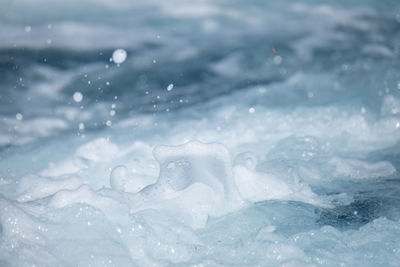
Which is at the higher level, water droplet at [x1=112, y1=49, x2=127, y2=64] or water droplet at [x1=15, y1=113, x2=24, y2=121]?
water droplet at [x1=112, y1=49, x2=127, y2=64]

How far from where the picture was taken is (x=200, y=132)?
7.24 meters

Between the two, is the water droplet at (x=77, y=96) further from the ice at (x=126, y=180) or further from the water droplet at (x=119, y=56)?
the ice at (x=126, y=180)

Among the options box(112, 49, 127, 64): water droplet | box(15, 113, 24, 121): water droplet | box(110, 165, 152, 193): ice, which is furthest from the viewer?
box(15, 113, 24, 121): water droplet

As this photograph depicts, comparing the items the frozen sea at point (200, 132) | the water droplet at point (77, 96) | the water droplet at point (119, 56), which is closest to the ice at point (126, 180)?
the frozen sea at point (200, 132)

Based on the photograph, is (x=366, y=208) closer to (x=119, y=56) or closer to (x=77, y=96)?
(x=119, y=56)

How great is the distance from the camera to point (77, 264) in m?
3.75

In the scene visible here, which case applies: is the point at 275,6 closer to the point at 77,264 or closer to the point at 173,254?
the point at 173,254

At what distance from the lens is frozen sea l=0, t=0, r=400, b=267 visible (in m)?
4.27

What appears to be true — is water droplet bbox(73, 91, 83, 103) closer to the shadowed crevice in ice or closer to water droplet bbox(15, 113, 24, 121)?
water droplet bbox(15, 113, 24, 121)

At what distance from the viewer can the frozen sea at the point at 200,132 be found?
4.27 metres

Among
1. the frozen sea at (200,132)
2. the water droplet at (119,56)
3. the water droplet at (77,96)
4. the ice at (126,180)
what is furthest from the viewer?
the water droplet at (77,96)

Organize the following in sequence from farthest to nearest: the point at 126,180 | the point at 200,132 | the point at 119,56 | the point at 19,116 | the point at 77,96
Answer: the point at 200,132, the point at 126,180, the point at 19,116, the point at 77,96, the point at 119,56

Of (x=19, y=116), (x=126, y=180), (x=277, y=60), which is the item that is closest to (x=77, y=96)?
(x=19, y=116)

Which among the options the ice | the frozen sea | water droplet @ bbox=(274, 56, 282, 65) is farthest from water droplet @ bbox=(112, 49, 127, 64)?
water droplet @ bbox=(274, 56, 282, 65)
